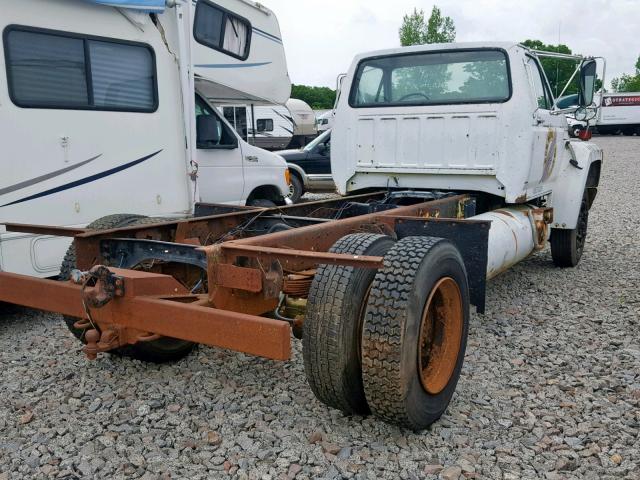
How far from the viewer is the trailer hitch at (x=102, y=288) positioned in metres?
2.85

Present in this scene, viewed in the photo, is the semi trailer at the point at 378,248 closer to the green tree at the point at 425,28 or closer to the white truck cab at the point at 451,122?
the white truck cab at the point at 451,122

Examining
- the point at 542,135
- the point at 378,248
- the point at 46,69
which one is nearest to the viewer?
the point at 378,248

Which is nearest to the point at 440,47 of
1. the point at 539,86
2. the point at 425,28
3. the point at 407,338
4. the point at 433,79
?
the point at 433,79

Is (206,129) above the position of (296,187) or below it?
above

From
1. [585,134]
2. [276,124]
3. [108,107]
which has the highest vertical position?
[276,124]

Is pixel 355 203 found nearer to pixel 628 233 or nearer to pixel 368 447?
pixel 368 447

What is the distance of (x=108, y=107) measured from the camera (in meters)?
5.48

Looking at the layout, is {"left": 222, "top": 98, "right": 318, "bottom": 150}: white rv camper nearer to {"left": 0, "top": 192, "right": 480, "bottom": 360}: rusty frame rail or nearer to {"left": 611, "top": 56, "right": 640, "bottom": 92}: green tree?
{"left": 0, "top": 192, "right": 480, "bottom": 360}: rusty frame rail

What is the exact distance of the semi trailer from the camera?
281cm

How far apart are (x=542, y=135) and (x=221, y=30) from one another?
3.60 m

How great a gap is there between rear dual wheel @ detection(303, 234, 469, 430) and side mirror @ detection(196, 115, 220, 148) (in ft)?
14.1

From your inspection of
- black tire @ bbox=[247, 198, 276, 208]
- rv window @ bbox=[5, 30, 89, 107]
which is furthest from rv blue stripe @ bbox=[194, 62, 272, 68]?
black tire @ bbox=[247, 198, 276, 208]

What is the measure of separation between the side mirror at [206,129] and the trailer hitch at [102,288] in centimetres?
420

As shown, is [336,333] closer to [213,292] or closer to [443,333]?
[213,292]
